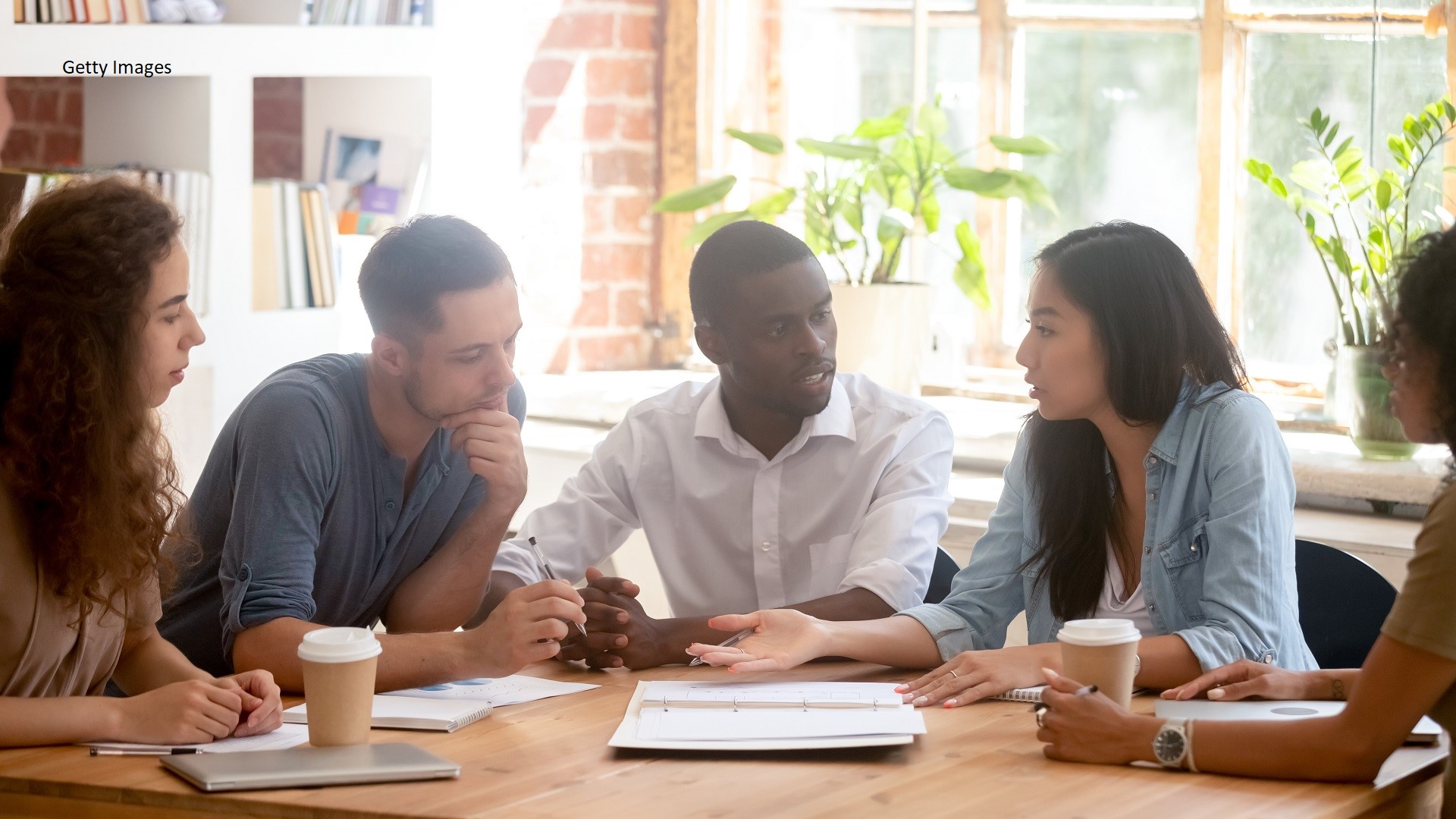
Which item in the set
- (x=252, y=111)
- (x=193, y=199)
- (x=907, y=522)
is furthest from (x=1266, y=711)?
(x=252, y=111)

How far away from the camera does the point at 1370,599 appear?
6.75 feet

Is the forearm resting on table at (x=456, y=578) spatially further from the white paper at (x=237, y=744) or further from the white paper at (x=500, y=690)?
the white paper at (x=237, y=744)

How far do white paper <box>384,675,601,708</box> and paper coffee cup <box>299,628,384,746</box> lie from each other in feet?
0.74

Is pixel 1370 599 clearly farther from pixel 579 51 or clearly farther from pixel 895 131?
pixel 579 51

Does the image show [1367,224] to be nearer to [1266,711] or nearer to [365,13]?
[1266,711]

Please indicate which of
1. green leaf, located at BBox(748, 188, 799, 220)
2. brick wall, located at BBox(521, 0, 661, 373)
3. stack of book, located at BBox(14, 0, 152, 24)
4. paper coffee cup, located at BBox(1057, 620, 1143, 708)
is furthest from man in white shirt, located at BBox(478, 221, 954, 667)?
brick wall, located at BBox(521, 0, 661, 373)

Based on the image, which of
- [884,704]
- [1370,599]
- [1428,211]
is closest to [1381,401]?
[1428,211]

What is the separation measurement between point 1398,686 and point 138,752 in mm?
1216

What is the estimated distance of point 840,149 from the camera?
3.40 metres

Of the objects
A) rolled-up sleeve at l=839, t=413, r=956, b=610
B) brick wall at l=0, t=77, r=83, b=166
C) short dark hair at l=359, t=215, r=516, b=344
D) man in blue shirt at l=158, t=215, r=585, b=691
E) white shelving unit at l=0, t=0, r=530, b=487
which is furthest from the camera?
brick wall at l=0, t=77, r=83, b=166

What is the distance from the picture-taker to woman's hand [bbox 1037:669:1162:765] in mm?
1523

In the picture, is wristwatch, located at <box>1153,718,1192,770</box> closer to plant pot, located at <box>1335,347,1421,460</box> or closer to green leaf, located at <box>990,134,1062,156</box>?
plant pot, located at <box>1335,347,1421,460</box>

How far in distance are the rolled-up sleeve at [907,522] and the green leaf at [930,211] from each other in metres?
1.17

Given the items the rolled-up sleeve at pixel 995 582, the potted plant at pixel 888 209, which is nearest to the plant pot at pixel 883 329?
the potted plant at pixel 888 209
